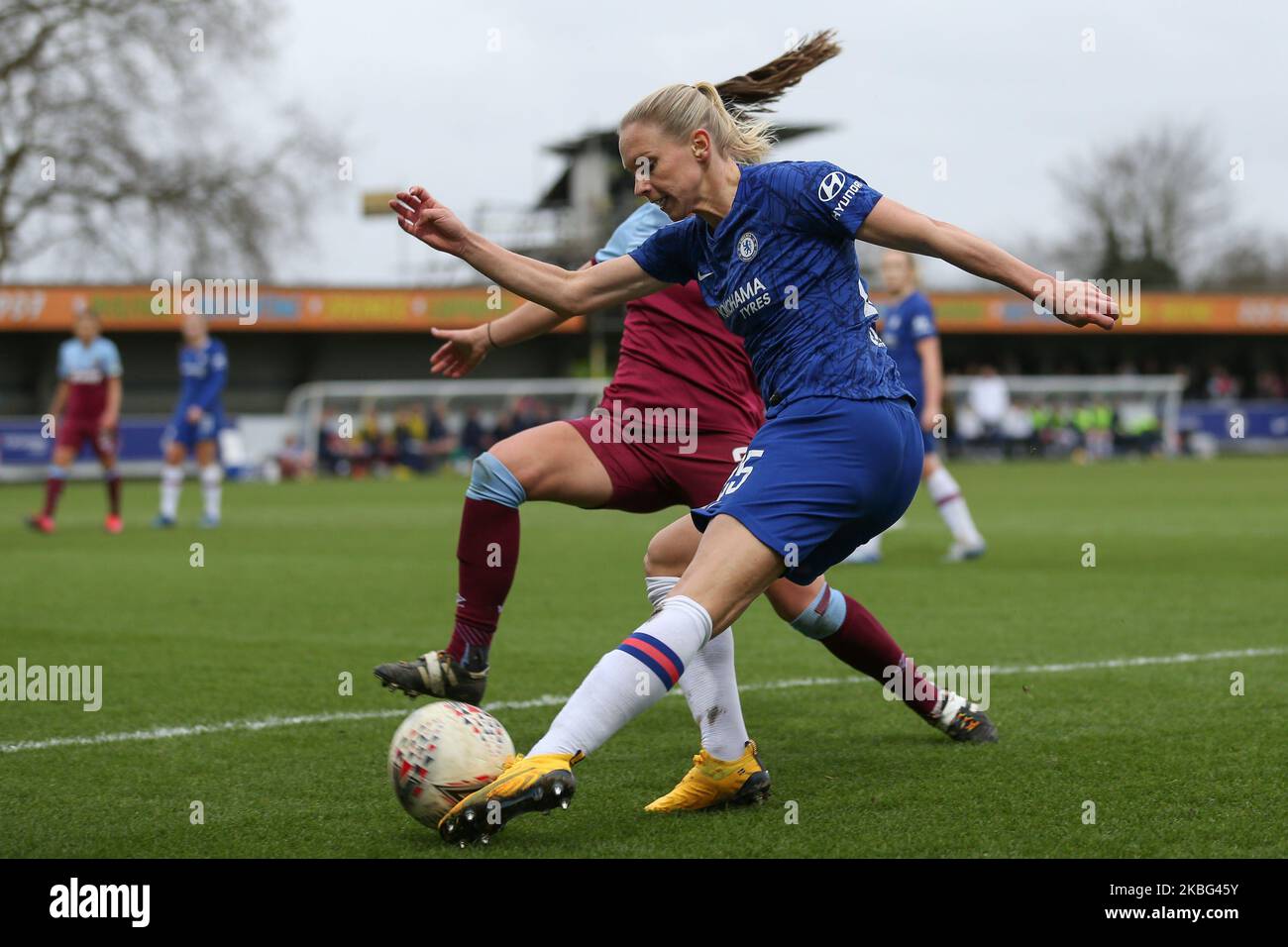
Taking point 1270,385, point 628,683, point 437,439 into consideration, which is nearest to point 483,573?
point 628,683

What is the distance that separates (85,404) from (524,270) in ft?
45.3

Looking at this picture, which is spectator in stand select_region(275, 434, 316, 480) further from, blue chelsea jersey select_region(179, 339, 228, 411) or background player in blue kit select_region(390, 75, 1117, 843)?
background player in blue kit select_region(390, 75, 1117, 843)

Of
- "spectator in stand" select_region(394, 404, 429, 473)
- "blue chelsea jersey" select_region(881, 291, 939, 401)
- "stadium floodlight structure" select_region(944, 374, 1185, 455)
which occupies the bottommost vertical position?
"blue chelsea jersey" select_region(881, 291, 939, 401)

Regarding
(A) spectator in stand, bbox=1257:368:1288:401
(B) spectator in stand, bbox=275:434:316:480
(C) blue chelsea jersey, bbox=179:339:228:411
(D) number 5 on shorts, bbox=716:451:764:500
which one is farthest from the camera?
(A) spectator in stand, bbox=1257:368:1288:401

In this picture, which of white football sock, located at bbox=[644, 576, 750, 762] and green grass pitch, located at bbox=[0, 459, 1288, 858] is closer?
→ green grass pitch, located at bbox=[0, 459, 1288, 858]

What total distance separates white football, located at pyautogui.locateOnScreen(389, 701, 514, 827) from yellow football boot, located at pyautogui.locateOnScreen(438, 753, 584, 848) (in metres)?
0.20

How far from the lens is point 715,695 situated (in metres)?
4.69

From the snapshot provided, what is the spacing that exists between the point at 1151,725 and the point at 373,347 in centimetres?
3933

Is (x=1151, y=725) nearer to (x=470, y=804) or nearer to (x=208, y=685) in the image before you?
(x=470, y=804)

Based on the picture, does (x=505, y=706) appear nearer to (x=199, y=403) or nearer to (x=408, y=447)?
(x=199, y=403)

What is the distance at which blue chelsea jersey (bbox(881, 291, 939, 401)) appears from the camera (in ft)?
39.0

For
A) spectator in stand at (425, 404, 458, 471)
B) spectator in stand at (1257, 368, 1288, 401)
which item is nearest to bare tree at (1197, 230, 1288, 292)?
spectator in stand at (1257, 368, 1288, 401)
